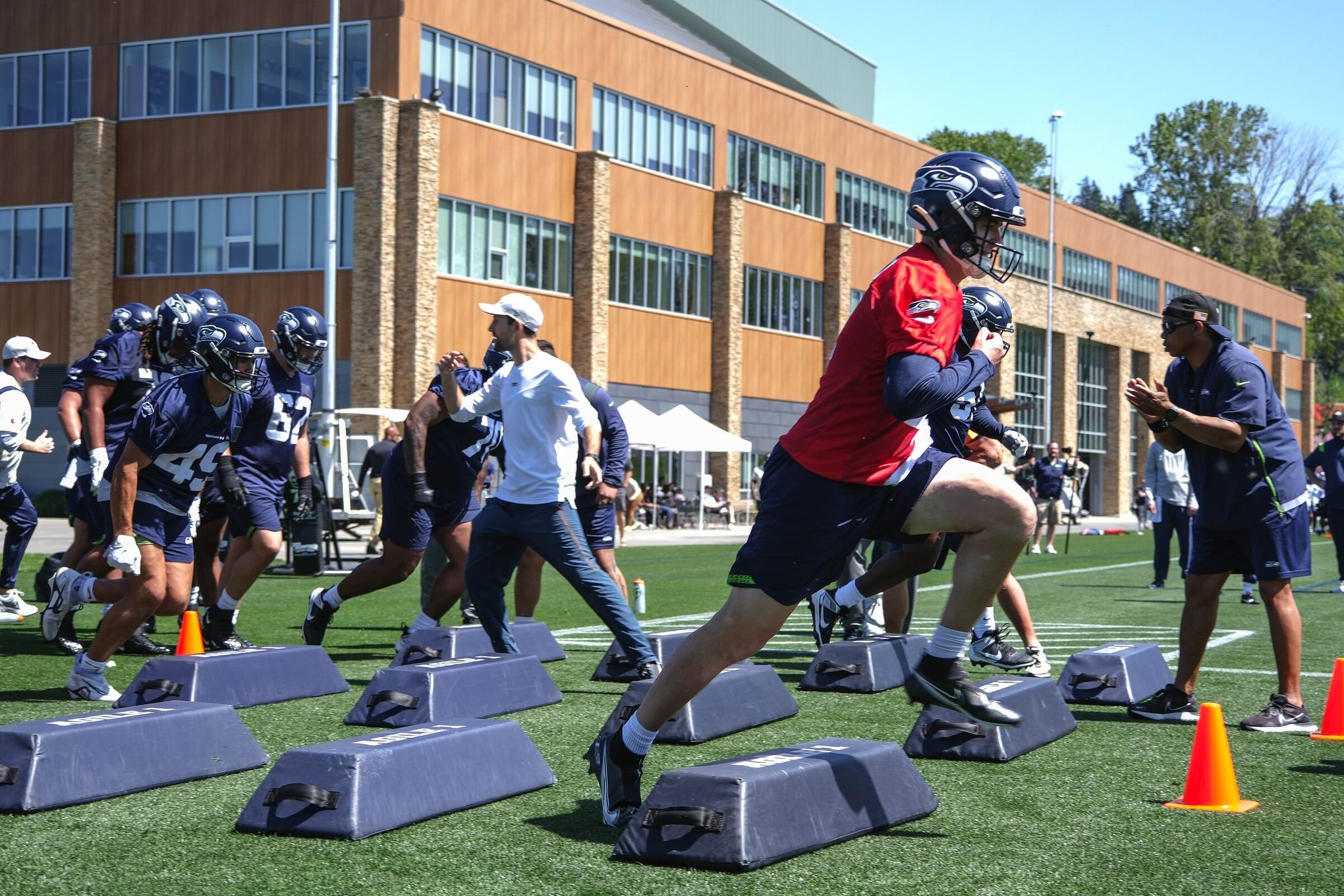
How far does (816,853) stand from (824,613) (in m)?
3.91

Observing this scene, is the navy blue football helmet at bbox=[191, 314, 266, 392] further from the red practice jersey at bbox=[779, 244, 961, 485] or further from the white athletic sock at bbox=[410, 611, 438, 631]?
the red practice jersey at bbox=[779, 244, 961, 485]

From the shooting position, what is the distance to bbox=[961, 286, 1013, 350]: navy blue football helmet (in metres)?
7.49

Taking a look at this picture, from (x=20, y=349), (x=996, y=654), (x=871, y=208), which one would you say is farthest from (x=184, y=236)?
(x=996, y=654)

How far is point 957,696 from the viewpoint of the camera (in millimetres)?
5246

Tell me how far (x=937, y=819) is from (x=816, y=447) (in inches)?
55.0

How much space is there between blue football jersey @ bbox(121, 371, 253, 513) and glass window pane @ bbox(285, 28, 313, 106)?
3069cm

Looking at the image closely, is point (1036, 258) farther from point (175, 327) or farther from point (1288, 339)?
point (175, 327)

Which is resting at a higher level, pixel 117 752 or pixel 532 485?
pixel 532 485

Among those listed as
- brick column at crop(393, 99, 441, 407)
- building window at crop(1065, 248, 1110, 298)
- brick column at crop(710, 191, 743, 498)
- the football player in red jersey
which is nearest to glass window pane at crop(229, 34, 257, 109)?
brick column at crop(393, 99, 441, 407)

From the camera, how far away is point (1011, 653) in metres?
9.30

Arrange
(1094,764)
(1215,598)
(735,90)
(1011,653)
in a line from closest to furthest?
Answer: (1094,764) → (1215,598) → (1011,653) → (735,90)

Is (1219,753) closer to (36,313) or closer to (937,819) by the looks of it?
(937,819)

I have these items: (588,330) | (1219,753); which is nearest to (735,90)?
(588,330)

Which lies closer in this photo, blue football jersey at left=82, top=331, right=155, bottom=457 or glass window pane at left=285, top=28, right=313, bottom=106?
blue football jersey at left=82, top=331, right=155, bottom=457
